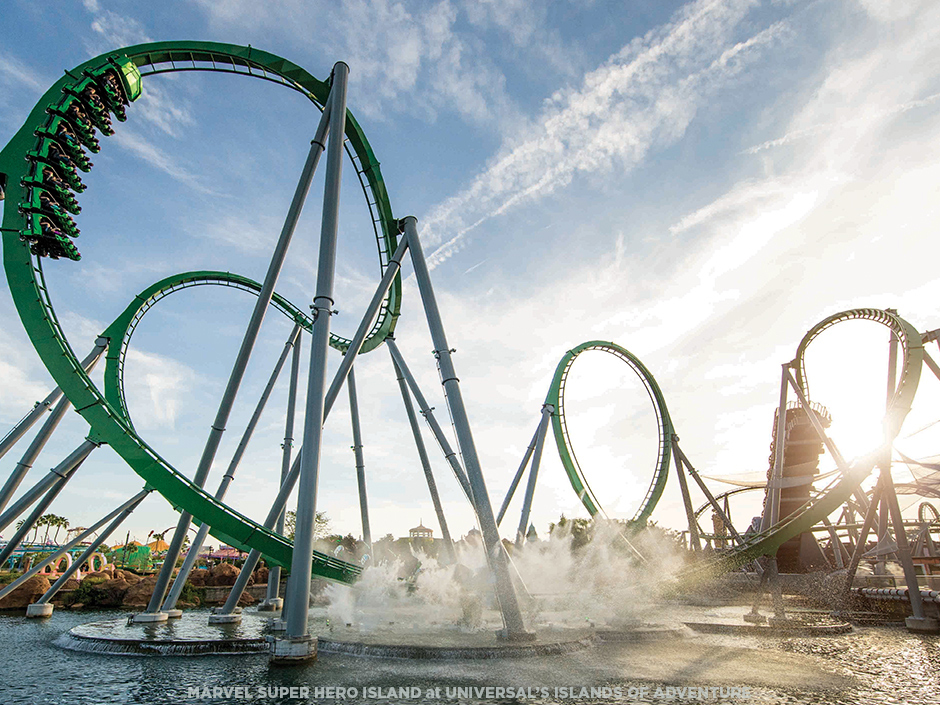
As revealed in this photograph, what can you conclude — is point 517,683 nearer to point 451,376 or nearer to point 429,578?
point 451,376

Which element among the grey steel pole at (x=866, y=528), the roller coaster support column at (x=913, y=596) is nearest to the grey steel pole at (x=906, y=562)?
the roller coaster support column at (x=913, y=596)

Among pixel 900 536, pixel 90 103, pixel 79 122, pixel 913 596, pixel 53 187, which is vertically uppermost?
pixel 90 103

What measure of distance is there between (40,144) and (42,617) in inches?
663

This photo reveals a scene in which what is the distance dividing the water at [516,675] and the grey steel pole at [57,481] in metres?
4.70

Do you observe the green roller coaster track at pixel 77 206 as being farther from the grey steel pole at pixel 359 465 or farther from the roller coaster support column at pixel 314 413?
the grey steel pole at pixel 359 465

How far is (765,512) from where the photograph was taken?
99.4 feet

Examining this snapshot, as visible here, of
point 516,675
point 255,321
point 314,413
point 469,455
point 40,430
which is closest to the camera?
point 516,675

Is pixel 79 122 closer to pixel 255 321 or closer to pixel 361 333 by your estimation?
pixel 255 321

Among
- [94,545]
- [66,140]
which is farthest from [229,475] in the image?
[66,140]

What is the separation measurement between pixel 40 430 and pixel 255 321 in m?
8.77

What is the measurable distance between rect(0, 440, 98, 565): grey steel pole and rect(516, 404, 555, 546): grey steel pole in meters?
16.4

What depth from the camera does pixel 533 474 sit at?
24344 mm

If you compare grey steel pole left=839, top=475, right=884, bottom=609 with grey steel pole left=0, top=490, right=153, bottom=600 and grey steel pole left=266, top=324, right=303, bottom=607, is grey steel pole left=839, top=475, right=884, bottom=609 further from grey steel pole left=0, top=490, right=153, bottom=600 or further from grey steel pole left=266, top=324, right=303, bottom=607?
grey steel pole left=0, top=490, right=153, bottom=600

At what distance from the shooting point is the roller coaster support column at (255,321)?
519 inches
